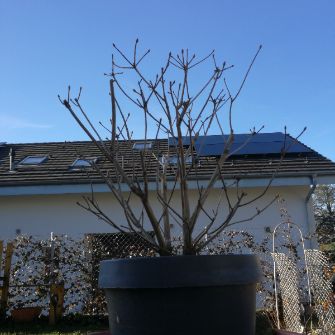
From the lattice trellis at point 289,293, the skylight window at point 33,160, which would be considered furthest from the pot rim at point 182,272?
the skylight window at point 33,160

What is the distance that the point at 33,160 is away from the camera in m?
12.2

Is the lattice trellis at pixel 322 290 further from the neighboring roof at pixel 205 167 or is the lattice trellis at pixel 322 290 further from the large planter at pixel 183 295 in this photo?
the large planter at pixel 183 295

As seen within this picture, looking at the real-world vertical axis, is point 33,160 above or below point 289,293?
above

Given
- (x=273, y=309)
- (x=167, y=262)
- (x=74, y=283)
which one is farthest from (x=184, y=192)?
(x=74, y=283)

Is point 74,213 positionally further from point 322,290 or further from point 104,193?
point 322,290

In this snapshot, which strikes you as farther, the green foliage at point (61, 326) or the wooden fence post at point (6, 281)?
the wooden fence post at point (6, 281)

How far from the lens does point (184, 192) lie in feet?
7.02

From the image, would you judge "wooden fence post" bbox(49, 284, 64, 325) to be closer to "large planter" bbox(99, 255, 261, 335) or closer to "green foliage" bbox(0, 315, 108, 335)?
"green foliage" bbox(0, 315, 108, 335)

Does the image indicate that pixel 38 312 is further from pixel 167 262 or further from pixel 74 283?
pixel 167 262

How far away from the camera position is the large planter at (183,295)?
167 cm

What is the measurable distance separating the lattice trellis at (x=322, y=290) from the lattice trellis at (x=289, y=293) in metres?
0.30

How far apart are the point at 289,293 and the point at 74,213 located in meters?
5.21

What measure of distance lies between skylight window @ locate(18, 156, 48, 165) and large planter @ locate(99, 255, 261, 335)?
1052 cm

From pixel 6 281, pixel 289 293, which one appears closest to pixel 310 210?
pixel 289 293
